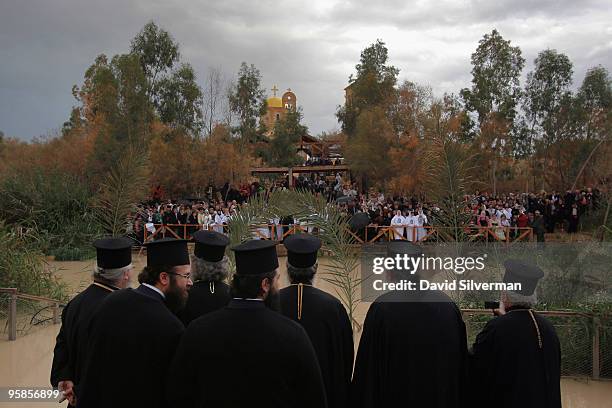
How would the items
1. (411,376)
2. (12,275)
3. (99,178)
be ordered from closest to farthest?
(411,376), (12,275), (99,178)

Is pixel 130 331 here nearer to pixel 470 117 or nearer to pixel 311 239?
pixel 311 239

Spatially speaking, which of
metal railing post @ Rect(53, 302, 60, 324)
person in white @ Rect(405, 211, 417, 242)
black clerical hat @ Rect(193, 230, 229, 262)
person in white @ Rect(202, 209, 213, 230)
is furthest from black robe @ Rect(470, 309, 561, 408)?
person in white @ Rect(202, 209, 213, 230)

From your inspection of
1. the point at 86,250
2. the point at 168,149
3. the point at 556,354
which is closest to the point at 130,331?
the point at 556,354

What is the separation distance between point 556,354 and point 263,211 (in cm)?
454

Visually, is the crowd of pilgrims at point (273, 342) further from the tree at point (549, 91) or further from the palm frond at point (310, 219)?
the tree at point (549, 91)

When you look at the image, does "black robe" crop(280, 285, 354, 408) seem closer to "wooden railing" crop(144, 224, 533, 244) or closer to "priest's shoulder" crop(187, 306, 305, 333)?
"priest's shoulder" crop(187, 306, 305, 333)

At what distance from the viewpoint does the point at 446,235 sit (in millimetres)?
7160

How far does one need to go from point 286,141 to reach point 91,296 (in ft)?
124

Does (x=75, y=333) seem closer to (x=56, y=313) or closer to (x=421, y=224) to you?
(x=56, y=313)

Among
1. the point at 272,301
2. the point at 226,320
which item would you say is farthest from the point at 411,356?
the point at 226,320

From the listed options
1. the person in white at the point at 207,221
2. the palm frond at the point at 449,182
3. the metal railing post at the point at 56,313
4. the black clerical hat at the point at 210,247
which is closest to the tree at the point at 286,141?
the person in white at the point at 207,221

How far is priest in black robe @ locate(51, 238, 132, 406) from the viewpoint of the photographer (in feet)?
11.7

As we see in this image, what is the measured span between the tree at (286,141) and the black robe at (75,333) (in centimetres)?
3668

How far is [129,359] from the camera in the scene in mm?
2732
